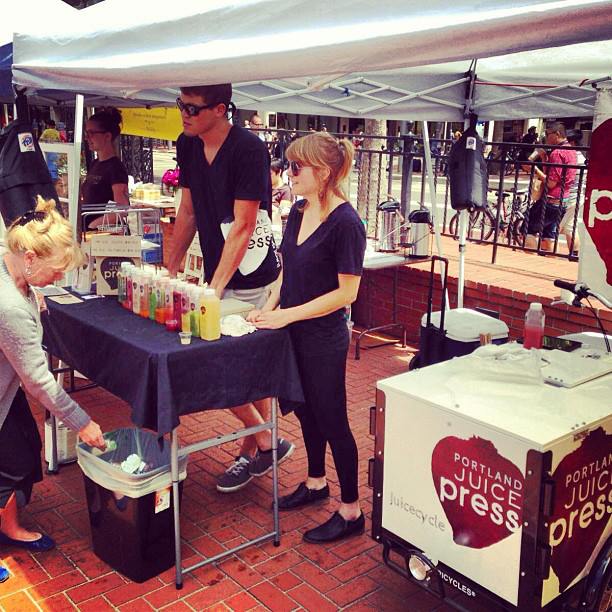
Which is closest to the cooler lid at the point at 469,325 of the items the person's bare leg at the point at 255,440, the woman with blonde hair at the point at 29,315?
the person's bare leg at the point at 255,440

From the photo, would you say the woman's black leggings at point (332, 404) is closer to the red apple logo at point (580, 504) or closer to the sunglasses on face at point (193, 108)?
the red apple logo at point (580, 504)

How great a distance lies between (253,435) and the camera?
419cm

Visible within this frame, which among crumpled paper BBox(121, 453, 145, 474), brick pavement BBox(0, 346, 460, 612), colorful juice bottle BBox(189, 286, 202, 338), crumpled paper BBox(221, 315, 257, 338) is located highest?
colorful juice bottle BBox(189, 286, 202, 338)

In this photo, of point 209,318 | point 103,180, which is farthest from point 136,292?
point 103,180

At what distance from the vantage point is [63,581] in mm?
3270

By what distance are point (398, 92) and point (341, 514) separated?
3.31m

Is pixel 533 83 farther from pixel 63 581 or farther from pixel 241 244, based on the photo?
pixel 63 581

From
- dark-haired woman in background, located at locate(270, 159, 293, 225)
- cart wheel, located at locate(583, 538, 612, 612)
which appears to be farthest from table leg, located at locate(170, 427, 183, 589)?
dark-haired woman in background, located at locate(270, 159, 293, 225)

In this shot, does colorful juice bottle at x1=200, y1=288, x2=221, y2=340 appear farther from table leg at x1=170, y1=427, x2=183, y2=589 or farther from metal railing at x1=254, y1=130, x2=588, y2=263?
metal railing at x1=254, y1=130, x2=588, y2=263

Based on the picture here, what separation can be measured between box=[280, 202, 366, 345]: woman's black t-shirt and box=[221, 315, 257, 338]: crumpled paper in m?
0.22

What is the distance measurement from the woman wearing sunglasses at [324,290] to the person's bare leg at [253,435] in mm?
374

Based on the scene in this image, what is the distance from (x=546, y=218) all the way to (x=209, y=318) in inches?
247

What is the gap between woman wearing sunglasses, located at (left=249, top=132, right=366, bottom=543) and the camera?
3.21 metres

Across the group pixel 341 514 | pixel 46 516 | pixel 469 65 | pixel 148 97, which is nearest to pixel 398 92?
pixel 469 65
